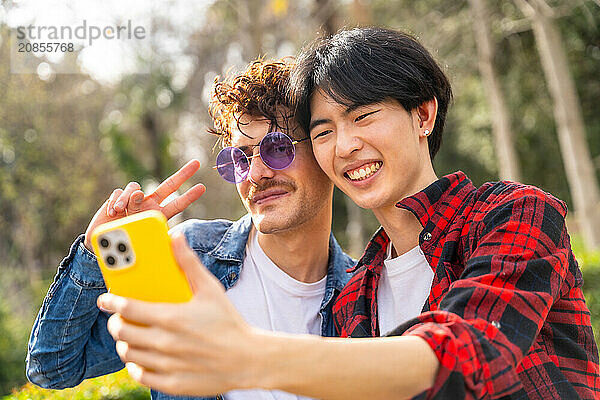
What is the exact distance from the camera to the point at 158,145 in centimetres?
2016

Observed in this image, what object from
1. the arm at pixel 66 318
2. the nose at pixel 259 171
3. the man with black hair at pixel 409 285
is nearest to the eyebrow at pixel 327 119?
the man with black hair at pixel 409 285

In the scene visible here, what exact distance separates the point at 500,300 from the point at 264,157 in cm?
151

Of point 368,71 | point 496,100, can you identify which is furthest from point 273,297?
point 496,100

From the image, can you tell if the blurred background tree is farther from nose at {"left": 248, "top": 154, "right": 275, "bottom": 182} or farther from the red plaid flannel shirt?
the red plaid flannel shirt

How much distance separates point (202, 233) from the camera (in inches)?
117

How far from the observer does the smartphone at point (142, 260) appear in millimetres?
1163

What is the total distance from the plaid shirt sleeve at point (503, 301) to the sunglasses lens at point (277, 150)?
40.6 inches

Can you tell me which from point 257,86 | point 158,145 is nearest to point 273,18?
point 158,145

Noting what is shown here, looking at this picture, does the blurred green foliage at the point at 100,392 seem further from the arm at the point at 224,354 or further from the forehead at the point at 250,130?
the arm at the point at 224,354

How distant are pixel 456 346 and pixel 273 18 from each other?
1706 centimetres

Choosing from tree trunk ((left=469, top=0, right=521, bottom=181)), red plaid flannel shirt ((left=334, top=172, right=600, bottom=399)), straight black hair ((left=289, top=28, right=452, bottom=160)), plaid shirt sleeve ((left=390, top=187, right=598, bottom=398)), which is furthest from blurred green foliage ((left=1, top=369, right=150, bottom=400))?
tree trunk ((left=469, top=0, right=521, bottom=181))

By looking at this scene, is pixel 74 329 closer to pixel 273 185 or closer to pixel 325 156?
pixel 273 185

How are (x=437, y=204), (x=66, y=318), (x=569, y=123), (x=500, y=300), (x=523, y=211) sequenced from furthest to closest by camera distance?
1. (x=569, y=123)
2. (x=66, y=318)
3. (x=437, y=204)
4. (x=523, y=211)
5. (x=500, y=300)

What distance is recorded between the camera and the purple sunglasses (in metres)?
2.71
